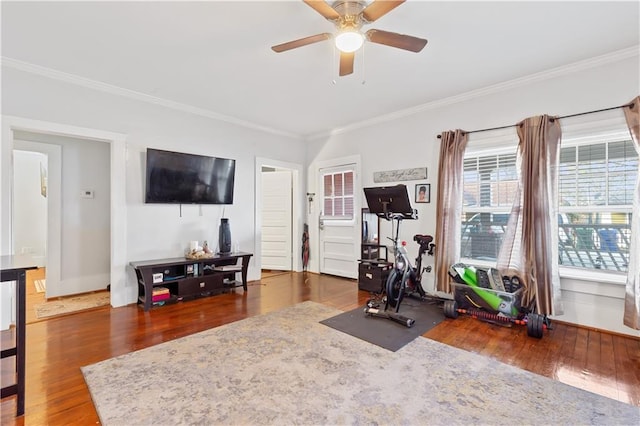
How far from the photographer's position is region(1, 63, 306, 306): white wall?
325cm

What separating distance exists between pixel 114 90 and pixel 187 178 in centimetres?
136

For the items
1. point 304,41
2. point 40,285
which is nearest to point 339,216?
point 304,41

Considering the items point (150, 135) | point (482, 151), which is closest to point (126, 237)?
point (150, 135)

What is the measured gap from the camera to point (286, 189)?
6.17 m

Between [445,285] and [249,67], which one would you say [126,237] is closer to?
[249,67]

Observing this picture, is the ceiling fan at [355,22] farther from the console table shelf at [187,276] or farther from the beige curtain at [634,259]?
the console table shelf at [187,276]

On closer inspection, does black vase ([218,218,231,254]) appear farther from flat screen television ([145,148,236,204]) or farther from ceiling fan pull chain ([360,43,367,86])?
ceiling fan pull chain ([360,43,367,86])

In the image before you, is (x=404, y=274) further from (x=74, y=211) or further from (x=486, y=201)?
(x=74, y=211)

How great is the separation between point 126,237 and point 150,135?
142 centimetres

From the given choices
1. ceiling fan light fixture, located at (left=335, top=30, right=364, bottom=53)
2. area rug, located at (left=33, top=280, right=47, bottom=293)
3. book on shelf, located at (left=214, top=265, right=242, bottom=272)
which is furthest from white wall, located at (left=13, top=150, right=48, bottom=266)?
ceiling fan light fixture, located at (left=335, top=30, right=364, bottom=53)

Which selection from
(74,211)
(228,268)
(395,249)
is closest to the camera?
(395,249)

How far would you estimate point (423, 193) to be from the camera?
436 cm

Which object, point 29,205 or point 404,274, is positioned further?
point 29,205

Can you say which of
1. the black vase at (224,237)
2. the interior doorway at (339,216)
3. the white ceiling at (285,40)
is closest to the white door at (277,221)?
the interior doorway at (339,216)
